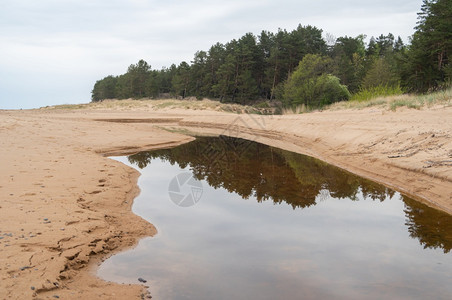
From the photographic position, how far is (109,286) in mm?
3742

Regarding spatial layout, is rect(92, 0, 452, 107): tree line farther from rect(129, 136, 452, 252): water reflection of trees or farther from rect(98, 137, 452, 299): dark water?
rect(98, 137, 452, 299): dark water

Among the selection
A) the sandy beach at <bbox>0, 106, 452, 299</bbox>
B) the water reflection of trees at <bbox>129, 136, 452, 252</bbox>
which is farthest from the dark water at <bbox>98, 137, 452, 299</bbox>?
the sandy beach at <bbox>0, 106, 452, 299</bbox>

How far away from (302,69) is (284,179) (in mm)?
25318

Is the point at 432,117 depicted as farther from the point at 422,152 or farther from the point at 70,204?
the point at 70,204

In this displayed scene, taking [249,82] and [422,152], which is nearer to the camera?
[422,152]

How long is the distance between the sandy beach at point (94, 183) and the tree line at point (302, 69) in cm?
1430

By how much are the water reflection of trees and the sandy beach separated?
1.84 ft

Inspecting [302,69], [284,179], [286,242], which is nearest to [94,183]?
[286,242]

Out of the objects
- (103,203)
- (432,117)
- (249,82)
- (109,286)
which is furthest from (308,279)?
(249,82)

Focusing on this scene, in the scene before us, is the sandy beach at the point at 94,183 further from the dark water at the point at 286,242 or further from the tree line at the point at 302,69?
the tree line at the point at 302,69

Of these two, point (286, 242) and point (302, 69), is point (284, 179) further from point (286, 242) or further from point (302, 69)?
point (302, 69)

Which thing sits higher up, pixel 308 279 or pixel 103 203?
pixel 103 203

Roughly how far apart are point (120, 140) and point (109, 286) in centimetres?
1227

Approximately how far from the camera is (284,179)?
959cm
